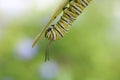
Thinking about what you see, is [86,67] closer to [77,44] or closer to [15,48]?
[77,44]

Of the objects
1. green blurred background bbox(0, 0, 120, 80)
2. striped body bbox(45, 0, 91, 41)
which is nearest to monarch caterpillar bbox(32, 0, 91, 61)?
striped body bbox(45, 0, 91, 41)

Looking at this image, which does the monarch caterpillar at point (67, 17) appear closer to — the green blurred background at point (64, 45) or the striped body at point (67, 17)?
the striped body at point (67, 17)

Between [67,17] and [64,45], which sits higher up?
[67,17]

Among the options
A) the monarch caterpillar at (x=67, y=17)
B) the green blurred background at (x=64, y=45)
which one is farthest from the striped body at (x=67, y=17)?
the green blurred background at (x=64, y=45)

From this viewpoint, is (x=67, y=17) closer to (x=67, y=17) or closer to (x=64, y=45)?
(x=67, y=17)

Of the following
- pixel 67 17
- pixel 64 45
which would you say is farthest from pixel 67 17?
pixel 64 45

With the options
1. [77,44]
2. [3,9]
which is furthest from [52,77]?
[3,9]

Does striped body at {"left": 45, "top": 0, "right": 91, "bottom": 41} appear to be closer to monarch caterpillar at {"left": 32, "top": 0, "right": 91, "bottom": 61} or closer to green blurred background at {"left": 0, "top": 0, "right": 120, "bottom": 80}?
monarch caterpillar at {"left": 32, "top": 0, "right": 91, "bottom": 61}

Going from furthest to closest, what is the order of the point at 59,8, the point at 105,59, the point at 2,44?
the point at 105,59
the point at 2,44
the point at 59,8
